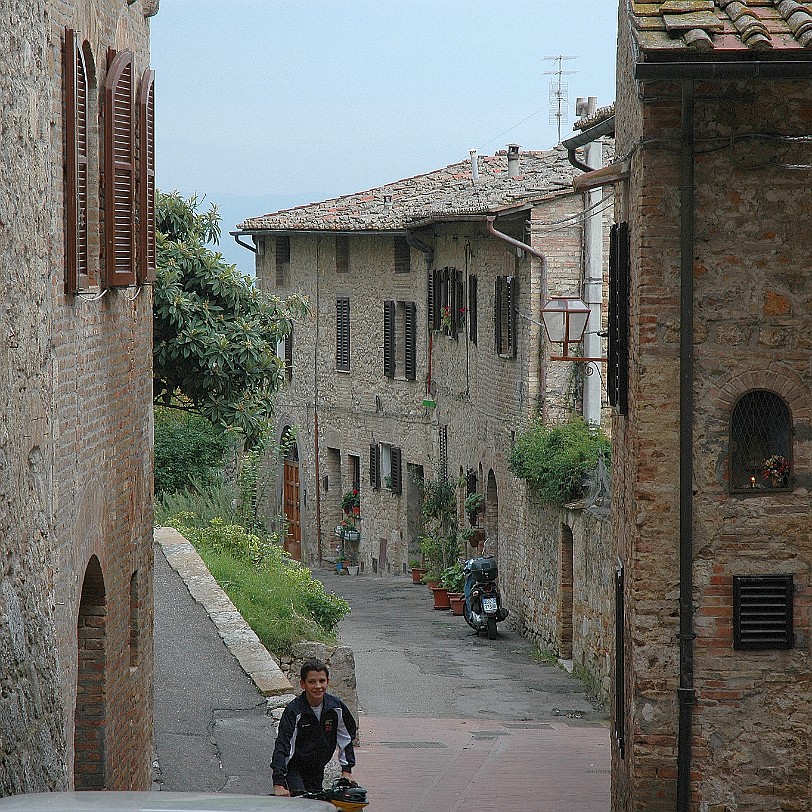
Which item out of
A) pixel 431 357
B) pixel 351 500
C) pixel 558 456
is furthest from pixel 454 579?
pixel 351 500

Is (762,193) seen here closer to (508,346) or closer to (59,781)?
(59,781)

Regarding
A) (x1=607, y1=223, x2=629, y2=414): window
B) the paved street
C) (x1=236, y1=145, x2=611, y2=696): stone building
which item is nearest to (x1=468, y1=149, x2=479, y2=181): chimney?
(x1=236, y1=145, x2=611, y2=696): stone building

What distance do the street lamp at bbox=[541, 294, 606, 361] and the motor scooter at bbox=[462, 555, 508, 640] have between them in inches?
269

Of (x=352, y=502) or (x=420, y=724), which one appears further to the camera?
(x=352, y=502)

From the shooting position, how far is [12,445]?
235 inches

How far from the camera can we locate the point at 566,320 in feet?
49.1

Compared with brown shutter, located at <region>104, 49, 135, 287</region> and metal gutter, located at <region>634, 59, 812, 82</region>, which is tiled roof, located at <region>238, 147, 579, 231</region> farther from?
metal gutter, located at <region>634, 59, 812, 82</region>

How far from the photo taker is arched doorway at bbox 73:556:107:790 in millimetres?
8438

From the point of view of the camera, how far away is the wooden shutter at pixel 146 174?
9219 mm

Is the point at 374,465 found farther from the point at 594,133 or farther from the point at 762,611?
the point at 762,611

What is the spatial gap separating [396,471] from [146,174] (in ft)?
A: 66.5

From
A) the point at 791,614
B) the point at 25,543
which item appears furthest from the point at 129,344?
the point at 791,614

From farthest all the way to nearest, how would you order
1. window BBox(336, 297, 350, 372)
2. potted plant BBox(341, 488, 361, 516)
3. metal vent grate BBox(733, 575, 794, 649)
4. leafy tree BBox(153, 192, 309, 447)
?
window BBox(336, 297, 350, 372) < potted plant BBox(341, 488, 361, 516) < leafy tree BBox(153, 192, 309, 447) < metal vent grate BBox(733, 575, 794, 649)

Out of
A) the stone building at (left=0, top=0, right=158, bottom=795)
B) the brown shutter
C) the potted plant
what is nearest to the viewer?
the stone building at (left=0, top=0, right=158, bottom=795)
